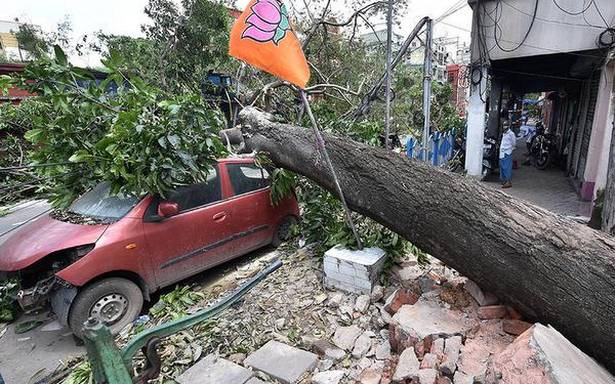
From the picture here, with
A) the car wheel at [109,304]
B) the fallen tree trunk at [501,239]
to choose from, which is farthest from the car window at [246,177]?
the car wheel at [109,304]

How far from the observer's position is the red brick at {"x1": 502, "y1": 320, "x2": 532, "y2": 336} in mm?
2557

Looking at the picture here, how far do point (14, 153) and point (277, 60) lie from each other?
10874 millimetres

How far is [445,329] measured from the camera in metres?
2.61

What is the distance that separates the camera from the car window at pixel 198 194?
14.2 feet

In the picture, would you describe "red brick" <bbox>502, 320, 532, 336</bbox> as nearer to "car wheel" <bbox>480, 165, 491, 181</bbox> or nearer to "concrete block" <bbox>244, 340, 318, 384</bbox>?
"concrete block" <bbox>244, 340, 318, 384</bbox>

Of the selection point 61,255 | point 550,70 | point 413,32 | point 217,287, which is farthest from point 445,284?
point 550,70

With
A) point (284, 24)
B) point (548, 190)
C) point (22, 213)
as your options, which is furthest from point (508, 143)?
point (22, 213)

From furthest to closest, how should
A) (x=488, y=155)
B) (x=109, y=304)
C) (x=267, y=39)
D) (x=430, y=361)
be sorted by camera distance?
(x=488, y=155)
(x=109, y=304)
(x=267, y=39)
(x=430, y=361)

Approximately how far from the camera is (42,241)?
369 cm

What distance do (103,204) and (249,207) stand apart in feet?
5.86

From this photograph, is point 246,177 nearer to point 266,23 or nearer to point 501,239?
point 266,23

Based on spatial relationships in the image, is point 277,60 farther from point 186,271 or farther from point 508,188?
point 508,188

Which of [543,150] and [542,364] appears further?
[543,150]

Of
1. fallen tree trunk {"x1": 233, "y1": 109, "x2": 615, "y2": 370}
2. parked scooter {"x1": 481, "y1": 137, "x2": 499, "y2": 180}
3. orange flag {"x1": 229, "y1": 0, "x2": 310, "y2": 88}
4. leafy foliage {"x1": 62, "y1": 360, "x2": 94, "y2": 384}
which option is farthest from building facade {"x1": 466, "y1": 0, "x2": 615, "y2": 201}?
leafy foliage {"x1": 62, "y1": 360, "x2": 94, "y2": 384}
